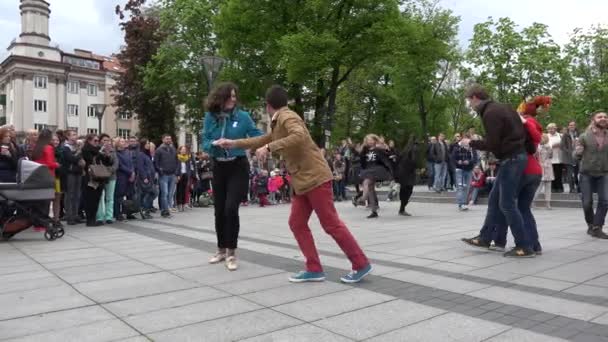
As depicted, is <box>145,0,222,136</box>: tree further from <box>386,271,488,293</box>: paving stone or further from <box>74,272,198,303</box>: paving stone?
<box>386,271,488,293</box>: paving stone

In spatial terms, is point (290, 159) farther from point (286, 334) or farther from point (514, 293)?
point (514, 293)

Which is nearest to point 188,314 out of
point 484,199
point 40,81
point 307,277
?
point 307,277

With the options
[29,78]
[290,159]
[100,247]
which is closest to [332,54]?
[100,247]

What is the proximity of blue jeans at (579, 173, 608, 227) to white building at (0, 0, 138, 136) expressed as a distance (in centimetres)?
6363

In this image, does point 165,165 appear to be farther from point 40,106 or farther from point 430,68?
point 40,106

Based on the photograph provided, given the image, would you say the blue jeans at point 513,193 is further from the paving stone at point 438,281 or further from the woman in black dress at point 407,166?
the woman in black dress at point 407,166

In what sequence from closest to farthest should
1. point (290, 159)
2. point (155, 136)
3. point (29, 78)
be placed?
1. point (290, 159)
2. point (155, 136)
3. point (29, 78)

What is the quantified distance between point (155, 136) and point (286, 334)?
36.5 metres

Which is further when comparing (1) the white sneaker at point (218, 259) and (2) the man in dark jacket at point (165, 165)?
(2) the man in dark jacket at point (165, 165)

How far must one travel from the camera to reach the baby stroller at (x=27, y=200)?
8.45 m

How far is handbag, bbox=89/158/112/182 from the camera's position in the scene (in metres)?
10.9

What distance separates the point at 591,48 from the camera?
36344 millimetres

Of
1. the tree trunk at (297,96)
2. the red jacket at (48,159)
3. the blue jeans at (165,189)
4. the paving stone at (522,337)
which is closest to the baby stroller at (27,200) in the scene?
the red jacket at (48,159)

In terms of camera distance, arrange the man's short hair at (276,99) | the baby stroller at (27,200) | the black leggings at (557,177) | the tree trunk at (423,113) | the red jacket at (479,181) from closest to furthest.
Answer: the man's short hair at (276,99) → the baby stroller at (27,200) → the red jacket at (479,181) → the black leggings at (557,177) → the tree trunk at (423,113)
